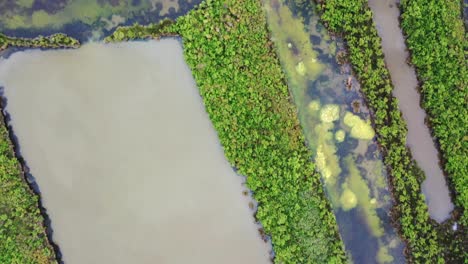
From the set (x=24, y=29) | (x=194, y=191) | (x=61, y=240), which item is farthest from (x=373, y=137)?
(x=24, y=29)

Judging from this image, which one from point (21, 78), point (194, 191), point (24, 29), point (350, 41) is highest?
point (350, 41)

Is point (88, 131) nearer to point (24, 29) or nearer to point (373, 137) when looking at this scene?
point (24, 29)

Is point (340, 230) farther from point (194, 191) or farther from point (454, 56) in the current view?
point (454, 56)

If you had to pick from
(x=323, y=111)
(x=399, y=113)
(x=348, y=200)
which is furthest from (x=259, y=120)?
(x=399, y=113)

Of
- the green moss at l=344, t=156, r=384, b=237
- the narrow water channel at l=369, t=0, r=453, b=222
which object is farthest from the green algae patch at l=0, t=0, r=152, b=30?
the green moss at l=344, t=156, r=384, b=237

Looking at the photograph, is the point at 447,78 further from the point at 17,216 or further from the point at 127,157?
the point at 17,216

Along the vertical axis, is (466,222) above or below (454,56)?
below
